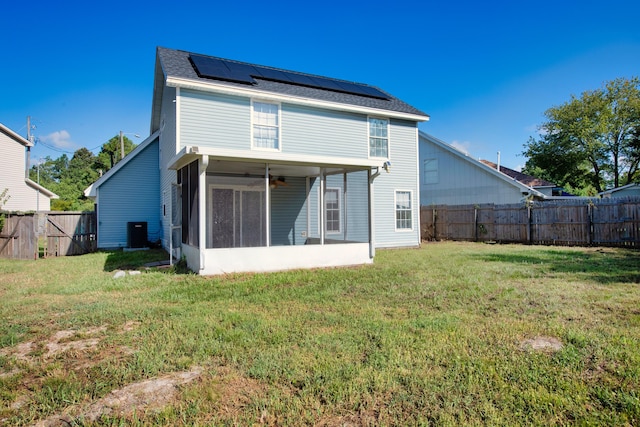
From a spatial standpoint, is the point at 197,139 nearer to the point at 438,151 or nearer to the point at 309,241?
the point at 309,241

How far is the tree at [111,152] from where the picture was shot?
35438 mm

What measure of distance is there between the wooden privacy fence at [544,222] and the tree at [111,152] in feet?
90.1

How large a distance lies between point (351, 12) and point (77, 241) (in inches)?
505

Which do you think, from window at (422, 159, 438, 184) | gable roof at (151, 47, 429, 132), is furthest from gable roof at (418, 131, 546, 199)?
gable roof at (151, 47, 429, 132)

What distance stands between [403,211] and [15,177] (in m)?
21.9

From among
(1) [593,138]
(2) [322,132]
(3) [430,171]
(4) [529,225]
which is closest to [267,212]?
(2) [322,132]

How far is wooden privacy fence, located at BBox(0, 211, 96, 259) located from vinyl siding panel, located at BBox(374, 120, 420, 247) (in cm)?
1047

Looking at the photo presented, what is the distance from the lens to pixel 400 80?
1966cm

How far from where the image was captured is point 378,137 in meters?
13.4

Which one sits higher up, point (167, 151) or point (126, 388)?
point (167, 151)

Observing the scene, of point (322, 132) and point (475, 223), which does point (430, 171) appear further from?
point (322, 132)

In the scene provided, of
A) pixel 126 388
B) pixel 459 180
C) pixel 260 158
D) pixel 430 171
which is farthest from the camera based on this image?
pixel 430 171

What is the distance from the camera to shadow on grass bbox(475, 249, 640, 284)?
7.36 m

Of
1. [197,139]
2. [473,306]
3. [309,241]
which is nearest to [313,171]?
[309,241]
